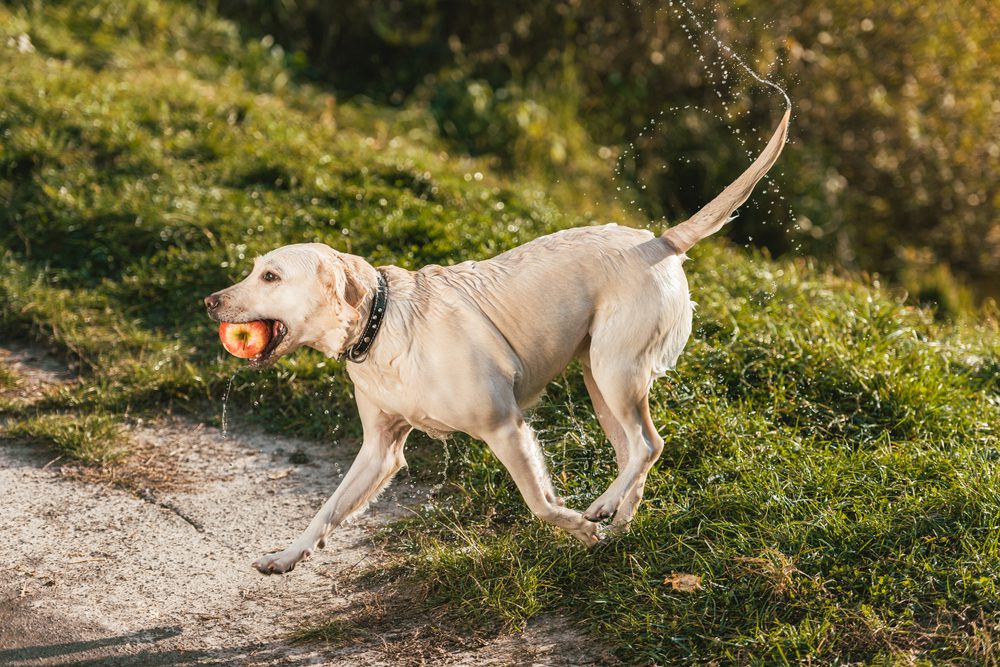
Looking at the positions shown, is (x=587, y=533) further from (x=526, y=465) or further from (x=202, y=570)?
(x=202, y=570)

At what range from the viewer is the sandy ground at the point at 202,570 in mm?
4203

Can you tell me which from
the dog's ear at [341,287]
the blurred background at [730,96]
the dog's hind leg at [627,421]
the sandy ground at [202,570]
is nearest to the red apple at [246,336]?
the dog's ear at [341,287]

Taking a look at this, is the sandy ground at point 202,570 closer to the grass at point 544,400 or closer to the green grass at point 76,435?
the green grass at point 76,435

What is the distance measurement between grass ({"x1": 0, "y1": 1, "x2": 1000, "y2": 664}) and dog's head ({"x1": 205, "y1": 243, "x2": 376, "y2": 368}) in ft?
3.79

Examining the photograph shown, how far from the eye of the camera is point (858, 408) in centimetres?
568

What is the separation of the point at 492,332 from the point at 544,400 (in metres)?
1.72

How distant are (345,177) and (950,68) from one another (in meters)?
6.46

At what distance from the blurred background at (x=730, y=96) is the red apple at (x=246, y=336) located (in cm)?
686

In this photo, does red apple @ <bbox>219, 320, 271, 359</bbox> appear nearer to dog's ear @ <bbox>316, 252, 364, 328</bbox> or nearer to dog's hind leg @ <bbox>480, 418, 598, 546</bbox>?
dog's ear @ <bbox>316, 252, 364, 328</bbox>

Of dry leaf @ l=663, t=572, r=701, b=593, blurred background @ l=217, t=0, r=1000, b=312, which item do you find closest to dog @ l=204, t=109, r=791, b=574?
dry leaf @ l=663, t=572, r=701, b=593

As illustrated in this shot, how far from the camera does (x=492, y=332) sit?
428cm

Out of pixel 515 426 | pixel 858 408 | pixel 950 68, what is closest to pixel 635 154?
pixel 950 68

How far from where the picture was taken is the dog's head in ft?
13.1

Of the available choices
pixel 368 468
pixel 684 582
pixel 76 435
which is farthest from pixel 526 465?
pixel 76 435
